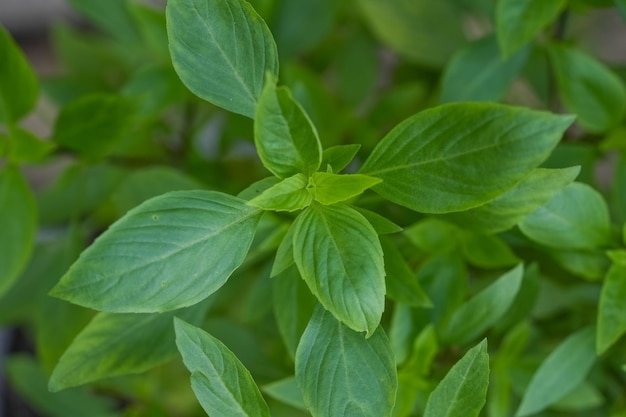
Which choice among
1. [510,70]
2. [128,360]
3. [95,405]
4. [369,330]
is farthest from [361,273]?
[95,405]

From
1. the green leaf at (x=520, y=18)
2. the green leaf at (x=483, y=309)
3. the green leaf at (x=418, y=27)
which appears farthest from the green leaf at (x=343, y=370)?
the green leaf at (x=418, y=27)

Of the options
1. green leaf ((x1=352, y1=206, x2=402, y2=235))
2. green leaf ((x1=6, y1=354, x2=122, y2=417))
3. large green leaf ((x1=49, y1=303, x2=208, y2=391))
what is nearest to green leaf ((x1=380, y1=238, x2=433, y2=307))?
green leaf ((x1=352, y1=206, x2=402, y2=235))

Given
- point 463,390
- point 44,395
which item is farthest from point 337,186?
point 44,395

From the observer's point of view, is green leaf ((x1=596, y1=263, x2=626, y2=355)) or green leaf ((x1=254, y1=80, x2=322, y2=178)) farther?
green leaf ((x1=596, y1=263, x2=626, y2=355))

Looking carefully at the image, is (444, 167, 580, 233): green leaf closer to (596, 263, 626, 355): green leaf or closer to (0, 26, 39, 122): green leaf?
(596, 263, 626, 355): green leaf

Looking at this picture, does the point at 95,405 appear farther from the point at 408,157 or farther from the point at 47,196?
the point at 408,157

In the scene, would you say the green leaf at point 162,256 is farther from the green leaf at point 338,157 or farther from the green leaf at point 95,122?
the green leaf at point 95,122

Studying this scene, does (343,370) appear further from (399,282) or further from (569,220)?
(569,220)
